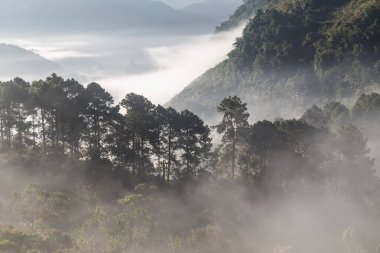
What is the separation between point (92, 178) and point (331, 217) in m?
30.1

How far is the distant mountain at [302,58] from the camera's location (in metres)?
136

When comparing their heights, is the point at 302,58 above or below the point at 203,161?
above

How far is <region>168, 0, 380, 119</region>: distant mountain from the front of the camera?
445ft

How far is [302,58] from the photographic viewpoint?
149 metres

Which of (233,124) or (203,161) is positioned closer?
(233,124)

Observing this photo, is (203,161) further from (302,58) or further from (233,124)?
(302,58)

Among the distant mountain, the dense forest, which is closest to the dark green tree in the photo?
the dense forest

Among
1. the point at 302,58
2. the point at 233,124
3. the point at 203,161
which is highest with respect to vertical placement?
the point at 302,58

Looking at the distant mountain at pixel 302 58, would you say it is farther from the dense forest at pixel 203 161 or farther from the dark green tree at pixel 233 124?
the dark green tree at pixel 233 124

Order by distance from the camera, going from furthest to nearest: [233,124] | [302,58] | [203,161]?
[302,58] < [203,161] < [233,124]

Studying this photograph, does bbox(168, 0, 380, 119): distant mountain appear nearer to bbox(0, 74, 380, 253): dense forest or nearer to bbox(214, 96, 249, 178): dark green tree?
bbox(0, 74, 380, 253): dense forest

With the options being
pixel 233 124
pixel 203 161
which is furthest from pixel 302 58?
pixel 203 161

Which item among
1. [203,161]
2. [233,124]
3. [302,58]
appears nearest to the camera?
[233,124]

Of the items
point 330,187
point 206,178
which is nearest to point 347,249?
point 330,187
